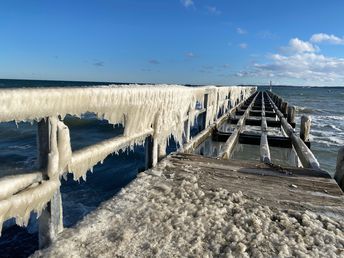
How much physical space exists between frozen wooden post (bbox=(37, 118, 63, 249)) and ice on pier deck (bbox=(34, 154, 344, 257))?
7cm

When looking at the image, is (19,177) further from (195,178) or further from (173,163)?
(173,163)

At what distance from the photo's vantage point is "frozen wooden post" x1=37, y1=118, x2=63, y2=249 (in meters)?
1.71

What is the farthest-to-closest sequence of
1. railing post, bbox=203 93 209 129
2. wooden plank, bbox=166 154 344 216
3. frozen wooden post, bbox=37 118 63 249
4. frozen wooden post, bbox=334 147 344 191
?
1. railing post, bbox=203 93 209 129
2. frozen wooden post, bbox=334 147 344 191
3. wooden plank, bbox=166 154 344 216
4. frozen wooden post, bbox=37 118 63 249

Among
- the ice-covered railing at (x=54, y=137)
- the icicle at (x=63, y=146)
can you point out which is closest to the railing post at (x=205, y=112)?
the ice-covered railing at (x=54, y=137)

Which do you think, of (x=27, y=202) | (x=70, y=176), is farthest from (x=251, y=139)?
(x=70, y=176)

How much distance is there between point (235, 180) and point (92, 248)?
180 cm

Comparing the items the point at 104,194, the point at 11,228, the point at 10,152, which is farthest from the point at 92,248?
the point at 10,152

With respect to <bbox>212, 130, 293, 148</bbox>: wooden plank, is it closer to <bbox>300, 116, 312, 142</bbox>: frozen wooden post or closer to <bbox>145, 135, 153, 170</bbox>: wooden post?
<bbox>300, 116, 312, 142</bbox>: frozen wooden post

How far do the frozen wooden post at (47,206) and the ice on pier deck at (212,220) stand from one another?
7 cm

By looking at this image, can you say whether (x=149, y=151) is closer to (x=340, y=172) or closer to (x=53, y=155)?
(x=53, y=155)

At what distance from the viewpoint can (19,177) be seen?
160 cm

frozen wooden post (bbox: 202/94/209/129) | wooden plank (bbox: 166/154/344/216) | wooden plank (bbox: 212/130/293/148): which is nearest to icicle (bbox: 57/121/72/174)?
wooden plank (bbox: 166/154/344/216)

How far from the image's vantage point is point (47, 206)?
1836 millimetres

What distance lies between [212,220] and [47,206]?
43.4 inches
